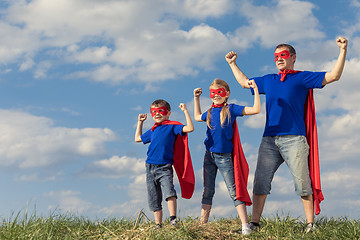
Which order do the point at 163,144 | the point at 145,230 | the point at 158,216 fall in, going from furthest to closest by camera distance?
the point at 163,144, the point at 158,216, the point at 145,230

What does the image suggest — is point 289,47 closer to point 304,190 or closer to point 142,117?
point 304,190

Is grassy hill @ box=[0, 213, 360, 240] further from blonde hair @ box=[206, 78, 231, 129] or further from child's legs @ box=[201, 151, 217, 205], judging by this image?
blonde hair @ box=[206, 78, 231, 129]

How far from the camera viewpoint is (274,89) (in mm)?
6469

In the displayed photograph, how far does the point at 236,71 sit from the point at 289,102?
1104 mm

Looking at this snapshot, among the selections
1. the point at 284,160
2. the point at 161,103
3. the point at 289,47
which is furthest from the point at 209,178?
the point at 289,47

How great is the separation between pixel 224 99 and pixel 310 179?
180 centimetres

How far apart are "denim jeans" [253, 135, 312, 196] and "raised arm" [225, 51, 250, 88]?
103 centimetres

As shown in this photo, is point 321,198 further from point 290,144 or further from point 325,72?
point 325,72

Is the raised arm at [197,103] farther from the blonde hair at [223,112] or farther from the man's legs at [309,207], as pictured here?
the man's legs at [309,207]

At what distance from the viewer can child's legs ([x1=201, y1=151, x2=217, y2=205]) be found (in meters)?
6.48

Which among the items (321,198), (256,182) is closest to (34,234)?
(256,182)

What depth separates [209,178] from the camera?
647 cm

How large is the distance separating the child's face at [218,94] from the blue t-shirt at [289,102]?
0.68 metres

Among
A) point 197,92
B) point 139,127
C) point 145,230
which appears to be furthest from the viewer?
point 139,127
